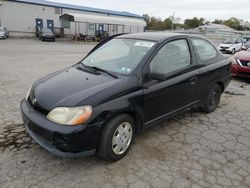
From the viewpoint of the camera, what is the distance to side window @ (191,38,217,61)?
13.0ft

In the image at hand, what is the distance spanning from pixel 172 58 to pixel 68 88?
165 centimetres

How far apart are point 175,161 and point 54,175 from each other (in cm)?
150

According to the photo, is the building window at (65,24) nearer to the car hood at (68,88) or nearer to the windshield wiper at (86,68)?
the windshield wiper at (86,68)

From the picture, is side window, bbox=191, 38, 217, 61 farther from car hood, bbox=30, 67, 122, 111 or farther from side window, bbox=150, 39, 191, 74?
car hood, bbox=30, 67, 122, 111

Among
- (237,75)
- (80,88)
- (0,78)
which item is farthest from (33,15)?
(80,88)

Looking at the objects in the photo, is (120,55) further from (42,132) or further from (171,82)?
(42,132)

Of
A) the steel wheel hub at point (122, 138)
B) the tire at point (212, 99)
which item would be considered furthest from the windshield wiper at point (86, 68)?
the tire at point (212, 99)

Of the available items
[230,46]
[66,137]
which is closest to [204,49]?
[66,137]

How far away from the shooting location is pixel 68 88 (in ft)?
9.22

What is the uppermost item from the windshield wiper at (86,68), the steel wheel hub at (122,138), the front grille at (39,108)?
the windshield wiper at (86,68)

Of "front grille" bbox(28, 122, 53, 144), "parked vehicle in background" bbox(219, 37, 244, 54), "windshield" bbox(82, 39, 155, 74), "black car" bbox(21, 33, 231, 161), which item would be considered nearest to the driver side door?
"black car" bbox(21, 33, 231, 161)

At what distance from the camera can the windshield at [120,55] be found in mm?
3170

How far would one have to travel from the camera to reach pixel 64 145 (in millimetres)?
2439

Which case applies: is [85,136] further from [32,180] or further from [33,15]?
[33,15]
